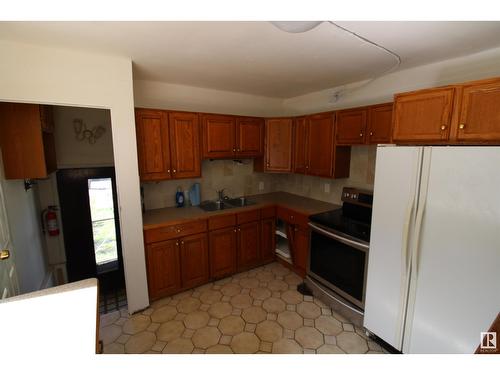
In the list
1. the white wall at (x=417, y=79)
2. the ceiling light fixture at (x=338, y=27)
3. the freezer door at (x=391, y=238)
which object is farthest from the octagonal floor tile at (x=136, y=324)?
the white wall at (x=417, y=79)

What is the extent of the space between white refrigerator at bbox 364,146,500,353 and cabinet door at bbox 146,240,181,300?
193 cm

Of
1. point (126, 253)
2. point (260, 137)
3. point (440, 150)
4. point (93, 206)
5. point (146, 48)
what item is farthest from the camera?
point (260, 137)

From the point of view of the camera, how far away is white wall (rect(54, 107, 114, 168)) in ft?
8.44

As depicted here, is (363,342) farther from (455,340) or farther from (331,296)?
(455,340)

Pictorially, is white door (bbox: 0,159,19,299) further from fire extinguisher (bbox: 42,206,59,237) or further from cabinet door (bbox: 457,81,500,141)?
cabinet door (bbox: 457,81,500,141)

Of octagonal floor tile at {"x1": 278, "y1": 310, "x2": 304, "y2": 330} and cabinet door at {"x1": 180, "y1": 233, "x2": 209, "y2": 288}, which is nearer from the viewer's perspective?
octagonal floor tile at {"x1": 278, "y1": 310, "x2": 304, "y2": 330}

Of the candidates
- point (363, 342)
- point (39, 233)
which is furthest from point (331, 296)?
point (39, 233)

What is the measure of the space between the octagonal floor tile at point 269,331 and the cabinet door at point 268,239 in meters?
1.06

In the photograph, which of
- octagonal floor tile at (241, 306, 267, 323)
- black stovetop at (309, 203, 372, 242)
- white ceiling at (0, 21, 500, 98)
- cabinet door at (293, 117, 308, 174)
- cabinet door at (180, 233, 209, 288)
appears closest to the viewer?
white ceiling at (0, 21, 500, 98)

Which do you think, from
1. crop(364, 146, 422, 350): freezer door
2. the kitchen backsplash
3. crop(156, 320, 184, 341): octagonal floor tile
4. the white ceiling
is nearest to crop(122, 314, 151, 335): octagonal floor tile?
crop(156, 320, 184, 341): octagonal floor tile

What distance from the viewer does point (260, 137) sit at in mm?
3139

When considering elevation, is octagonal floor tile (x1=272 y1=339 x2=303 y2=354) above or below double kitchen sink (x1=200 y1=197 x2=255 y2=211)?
below

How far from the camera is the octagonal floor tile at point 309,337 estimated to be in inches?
74.7
